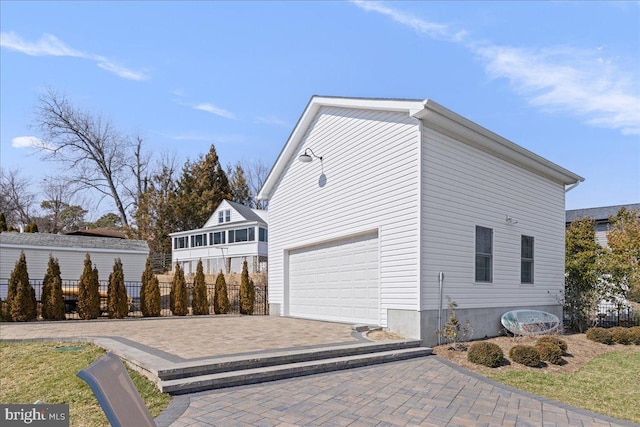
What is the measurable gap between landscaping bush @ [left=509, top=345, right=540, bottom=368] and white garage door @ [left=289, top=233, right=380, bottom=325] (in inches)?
128

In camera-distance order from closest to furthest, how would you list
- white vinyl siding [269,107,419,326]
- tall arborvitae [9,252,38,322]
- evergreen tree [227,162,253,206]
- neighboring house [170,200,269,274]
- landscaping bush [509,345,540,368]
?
landscaping bush [509,345,540,368]
white vinyl siding [269,107,419,326]
tall arborvitae [9,252,38,322]
neighboring house [170,200,269,274]
evergreen tree [227,162,253,206]

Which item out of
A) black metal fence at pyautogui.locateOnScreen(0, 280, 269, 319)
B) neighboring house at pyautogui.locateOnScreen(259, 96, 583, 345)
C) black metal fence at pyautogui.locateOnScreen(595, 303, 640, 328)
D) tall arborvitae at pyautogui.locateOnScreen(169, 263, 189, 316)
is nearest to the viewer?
neighboring house at pyautogui.locateOnScreen(259, 96, 583, 345)

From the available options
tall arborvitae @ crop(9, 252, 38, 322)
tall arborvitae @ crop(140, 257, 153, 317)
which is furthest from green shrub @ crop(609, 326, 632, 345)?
tall arborvitae @ crop(9, 252, 38, 322)

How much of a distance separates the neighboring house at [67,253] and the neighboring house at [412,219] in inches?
452

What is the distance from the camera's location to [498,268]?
10.5 metres

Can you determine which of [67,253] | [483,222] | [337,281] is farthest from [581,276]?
[67,253]

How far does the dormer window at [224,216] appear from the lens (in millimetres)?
32875

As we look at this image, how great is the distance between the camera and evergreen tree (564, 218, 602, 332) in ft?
40.2

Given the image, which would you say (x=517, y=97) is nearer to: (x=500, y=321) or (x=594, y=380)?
(x=500, y=321)

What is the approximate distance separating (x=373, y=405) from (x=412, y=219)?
15.5ft

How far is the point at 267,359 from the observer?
615 cm

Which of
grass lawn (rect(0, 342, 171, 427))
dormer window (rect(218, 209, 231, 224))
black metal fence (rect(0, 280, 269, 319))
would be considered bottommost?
black metal fence (rect(0, 280, 269, 319))

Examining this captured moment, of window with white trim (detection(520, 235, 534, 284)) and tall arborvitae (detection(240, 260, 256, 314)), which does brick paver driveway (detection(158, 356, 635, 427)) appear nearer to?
window with white trim (detection(520, 235, 534, 284))

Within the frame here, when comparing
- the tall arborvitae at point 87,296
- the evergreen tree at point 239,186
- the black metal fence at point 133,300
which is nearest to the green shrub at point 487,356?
the black metal fence at point 133,300
